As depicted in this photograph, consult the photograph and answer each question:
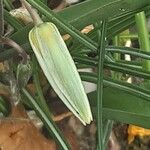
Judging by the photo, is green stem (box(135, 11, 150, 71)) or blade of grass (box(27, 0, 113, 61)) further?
green stem (box(135, 11, 150, 71))

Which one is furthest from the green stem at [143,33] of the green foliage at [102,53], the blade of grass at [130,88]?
the blade of grass at [130,88]

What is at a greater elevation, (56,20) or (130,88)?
(56,20)

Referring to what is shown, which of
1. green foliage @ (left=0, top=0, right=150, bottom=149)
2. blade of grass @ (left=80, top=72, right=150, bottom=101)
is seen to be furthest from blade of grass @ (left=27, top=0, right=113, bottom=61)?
blade of grass @ (left=80, top=72, right=150, bottom=101)

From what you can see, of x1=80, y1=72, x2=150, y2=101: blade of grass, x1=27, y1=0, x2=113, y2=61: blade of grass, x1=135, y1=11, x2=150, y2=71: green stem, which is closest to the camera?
x1=27, y1=0, x2=113, y2=61: blade of grass

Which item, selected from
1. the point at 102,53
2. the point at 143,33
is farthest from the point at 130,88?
the point at 143,33

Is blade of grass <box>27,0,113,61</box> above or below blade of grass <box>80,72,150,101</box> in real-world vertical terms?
above

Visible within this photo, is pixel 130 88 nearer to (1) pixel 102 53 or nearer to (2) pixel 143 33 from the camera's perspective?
(1) pixel 102 53

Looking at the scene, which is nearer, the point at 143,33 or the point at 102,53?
the point at 102,53

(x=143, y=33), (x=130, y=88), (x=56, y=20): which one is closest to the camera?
(x=56, y=20)

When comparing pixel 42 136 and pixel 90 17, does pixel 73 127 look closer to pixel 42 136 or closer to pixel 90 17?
pixel 42 136

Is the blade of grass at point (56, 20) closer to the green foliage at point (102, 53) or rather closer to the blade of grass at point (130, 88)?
the green foliage at point (102, 53)

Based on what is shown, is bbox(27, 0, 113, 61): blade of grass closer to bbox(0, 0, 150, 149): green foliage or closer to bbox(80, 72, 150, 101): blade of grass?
bbox(0, 0, 150, 149): green foliage
